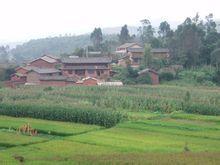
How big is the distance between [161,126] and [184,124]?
64.2 inches

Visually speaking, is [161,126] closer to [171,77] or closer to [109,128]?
[109,128]

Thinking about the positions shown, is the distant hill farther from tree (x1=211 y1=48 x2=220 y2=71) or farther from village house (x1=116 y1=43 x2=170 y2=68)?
tree (x1=211 y1=48 x2=220 y2=71)

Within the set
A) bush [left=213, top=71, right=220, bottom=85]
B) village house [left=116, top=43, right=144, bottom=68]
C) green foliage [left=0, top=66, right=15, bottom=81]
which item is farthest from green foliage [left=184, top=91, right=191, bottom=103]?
green foliage [left=0, top=66, right=15, bottom=81]

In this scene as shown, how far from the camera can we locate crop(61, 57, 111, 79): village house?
64.2 m

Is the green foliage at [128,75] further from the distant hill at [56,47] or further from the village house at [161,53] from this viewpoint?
the distant hill at [56,47]

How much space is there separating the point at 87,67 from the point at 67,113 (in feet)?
96.9

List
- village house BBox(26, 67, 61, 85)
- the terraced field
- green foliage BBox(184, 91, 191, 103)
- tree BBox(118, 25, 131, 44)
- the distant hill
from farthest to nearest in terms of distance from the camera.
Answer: the distant hill < tree BBox(118, 25, 131, 44) < village house BBox(26, 67, 61, 85) < green foliage BBox(184, 91, 191, 103) < the terraced field

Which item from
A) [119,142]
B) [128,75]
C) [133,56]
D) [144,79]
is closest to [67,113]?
[119,142]

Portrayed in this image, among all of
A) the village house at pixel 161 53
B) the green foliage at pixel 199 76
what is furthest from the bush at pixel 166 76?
the village house at pixel 161 53

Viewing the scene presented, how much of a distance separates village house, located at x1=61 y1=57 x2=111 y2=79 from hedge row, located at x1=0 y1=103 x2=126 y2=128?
85.9 feet

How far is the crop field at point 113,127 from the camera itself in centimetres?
2244

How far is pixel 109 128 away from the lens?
104 ft

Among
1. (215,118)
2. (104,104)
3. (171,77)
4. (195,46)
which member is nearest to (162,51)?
(195,46)

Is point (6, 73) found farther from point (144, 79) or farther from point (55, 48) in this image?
point (55, 48)
